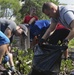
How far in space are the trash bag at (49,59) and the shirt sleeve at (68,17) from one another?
1.37 ft

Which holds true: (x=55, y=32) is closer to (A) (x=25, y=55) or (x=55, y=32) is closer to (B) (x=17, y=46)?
(A) (x=25, y=55)

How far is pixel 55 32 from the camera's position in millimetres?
5973

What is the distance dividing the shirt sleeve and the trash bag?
42 cm

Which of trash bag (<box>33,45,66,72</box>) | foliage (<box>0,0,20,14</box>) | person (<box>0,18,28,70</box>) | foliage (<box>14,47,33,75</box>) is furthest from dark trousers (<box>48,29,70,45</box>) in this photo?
foliage (<box>0,0,20,14</box>)

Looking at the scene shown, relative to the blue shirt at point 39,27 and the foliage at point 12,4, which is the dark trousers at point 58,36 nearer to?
the blue shirt at point 39,27

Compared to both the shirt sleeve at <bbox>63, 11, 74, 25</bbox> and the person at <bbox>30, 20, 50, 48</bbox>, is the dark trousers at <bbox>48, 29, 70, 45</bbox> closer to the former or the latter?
the shirt sleeve at <bbox>63, 11, 74, 25</bbox>

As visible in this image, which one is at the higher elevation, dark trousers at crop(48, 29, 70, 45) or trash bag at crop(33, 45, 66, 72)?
dark trousers at crop(48, 29, 70, 45)

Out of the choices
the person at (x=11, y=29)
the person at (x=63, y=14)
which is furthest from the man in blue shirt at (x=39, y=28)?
the person at (x=63, y=14)

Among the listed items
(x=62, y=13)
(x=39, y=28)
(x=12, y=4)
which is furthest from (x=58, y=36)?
(x=12, y=4)

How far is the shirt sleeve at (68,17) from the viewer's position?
528 centimetres

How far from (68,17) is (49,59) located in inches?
27.1

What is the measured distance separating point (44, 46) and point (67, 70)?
3033mm

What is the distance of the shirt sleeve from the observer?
528 centimetres

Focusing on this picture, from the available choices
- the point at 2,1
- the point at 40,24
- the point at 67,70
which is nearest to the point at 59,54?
the point at 40,24
